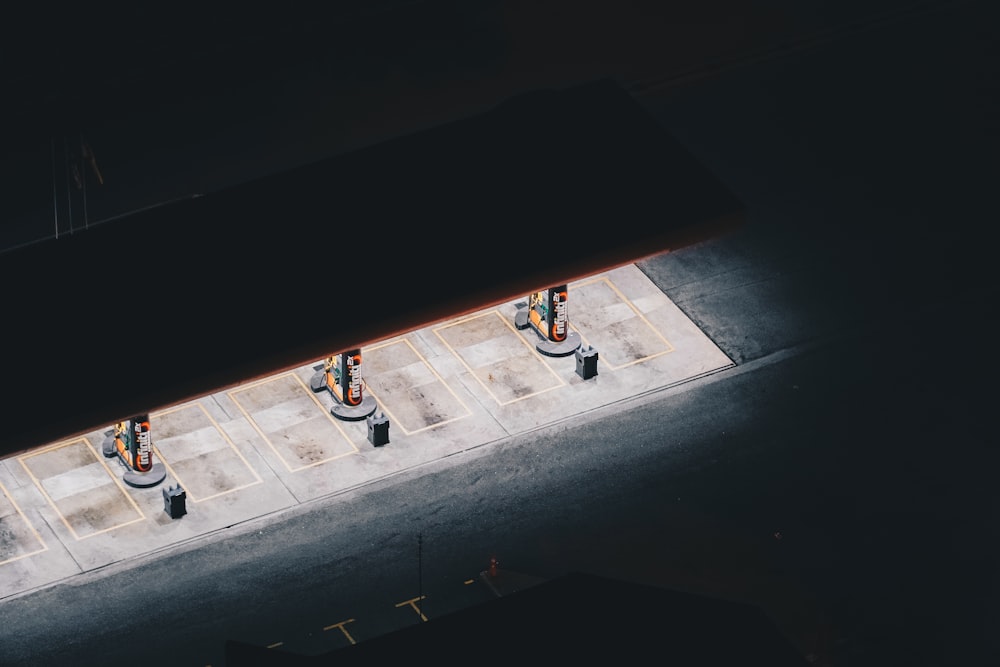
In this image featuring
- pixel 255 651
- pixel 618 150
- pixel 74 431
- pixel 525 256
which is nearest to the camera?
pixel 255 651

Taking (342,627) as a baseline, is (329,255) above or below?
above

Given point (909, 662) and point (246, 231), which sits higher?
point (246, 231)

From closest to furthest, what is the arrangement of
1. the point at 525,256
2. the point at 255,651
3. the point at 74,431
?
the point at 255,651, the point at 74,431, the point at 525,256

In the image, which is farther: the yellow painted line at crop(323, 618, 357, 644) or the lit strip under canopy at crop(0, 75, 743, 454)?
the yellow painted line at crop(323, 618, 357, 644)

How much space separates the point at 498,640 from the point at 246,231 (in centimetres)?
1310

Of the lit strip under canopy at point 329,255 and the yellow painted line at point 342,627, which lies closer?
the lit strip under canopy at point 329,255

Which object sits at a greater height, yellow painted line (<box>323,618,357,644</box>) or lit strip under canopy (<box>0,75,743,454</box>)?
lit strip under canopy (<box>0,75,743,454</box>)

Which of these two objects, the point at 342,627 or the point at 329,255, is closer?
the point at 329,255

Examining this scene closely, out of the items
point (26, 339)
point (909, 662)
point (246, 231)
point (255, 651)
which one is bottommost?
point (255, 651)

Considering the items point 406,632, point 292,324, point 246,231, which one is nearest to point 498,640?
point 406,632

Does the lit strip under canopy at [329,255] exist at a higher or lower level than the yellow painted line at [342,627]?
higher

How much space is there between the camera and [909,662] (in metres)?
48.7

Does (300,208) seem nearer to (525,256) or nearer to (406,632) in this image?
(525,256)

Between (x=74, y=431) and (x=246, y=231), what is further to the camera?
(x=246, y=231)
